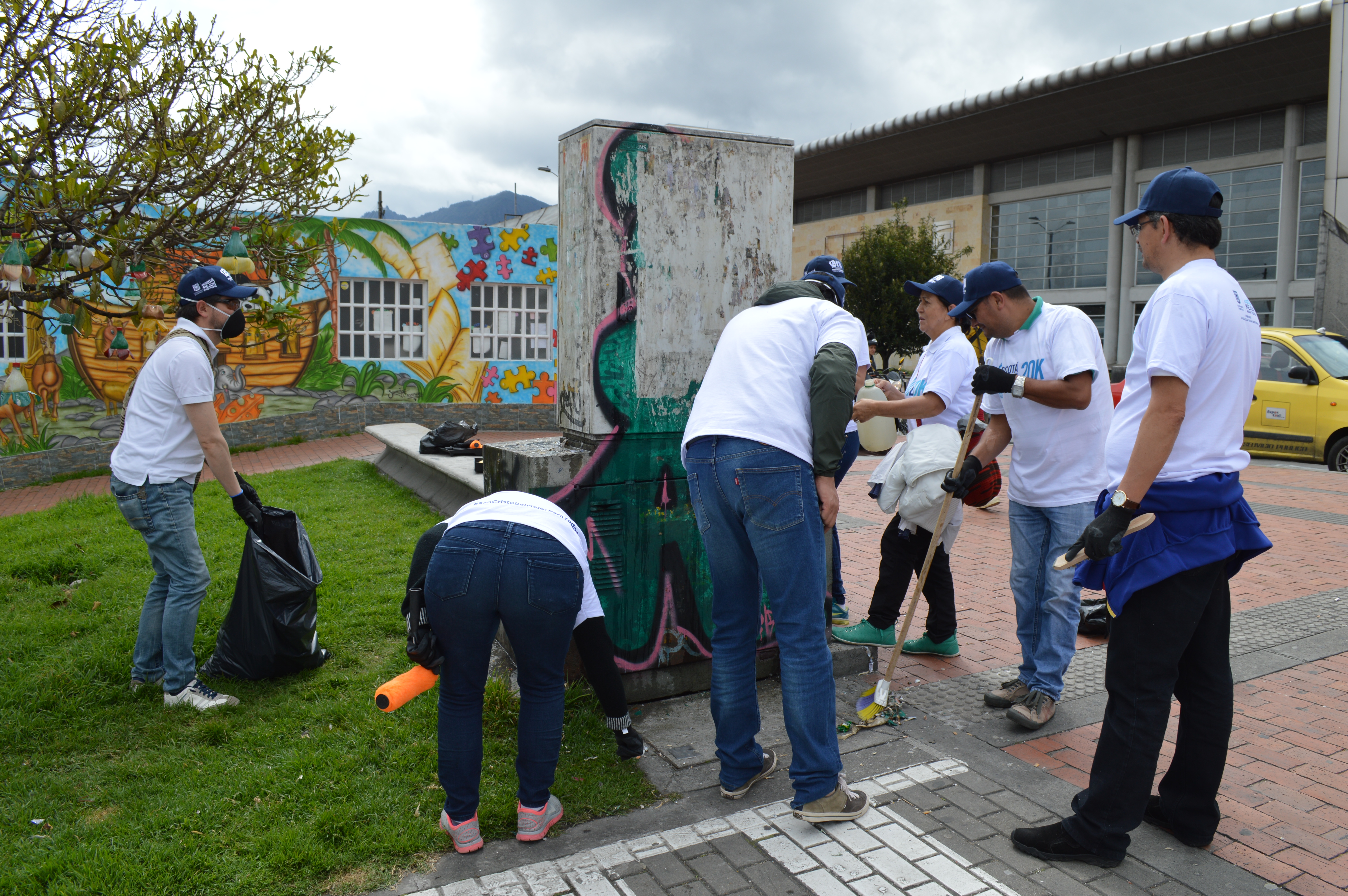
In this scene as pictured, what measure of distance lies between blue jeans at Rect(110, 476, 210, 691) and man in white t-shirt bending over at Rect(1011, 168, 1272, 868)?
3.52 metres

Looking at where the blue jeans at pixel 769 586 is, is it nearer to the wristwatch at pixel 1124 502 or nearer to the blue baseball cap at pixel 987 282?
the wristwatch at pixel 1124 502

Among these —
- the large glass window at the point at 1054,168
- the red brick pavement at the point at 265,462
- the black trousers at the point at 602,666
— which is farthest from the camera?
the large glass window at the point at 1054,168

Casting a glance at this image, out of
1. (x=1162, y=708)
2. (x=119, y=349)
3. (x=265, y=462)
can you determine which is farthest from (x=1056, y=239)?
(x=1162, y=708)

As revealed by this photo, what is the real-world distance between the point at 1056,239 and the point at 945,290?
101 feet

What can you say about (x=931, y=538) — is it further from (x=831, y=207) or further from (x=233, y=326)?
(x=831, y=207)

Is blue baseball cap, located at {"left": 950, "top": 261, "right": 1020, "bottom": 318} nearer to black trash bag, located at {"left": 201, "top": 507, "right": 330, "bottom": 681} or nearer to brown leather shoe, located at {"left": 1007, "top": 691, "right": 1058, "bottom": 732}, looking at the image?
brown leather shoe, located at {"left": 1007, "top": 691, "right": 1058, "bottom": 732}

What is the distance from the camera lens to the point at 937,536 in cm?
396

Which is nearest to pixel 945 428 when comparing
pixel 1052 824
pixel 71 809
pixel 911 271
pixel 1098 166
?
pixel 1052 824

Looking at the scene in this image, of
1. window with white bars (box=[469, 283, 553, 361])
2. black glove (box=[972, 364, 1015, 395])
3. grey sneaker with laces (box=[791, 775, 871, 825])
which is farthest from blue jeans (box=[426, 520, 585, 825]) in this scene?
window with white bars (box=[469, 283, 553, 361])

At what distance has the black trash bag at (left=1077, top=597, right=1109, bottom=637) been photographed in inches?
201

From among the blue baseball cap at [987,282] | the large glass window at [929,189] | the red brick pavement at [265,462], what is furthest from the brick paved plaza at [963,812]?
the large glass window at [929,189]

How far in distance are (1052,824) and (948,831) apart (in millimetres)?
328

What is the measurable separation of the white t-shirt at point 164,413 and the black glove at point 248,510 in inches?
10.0

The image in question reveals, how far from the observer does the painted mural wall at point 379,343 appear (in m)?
14.2
